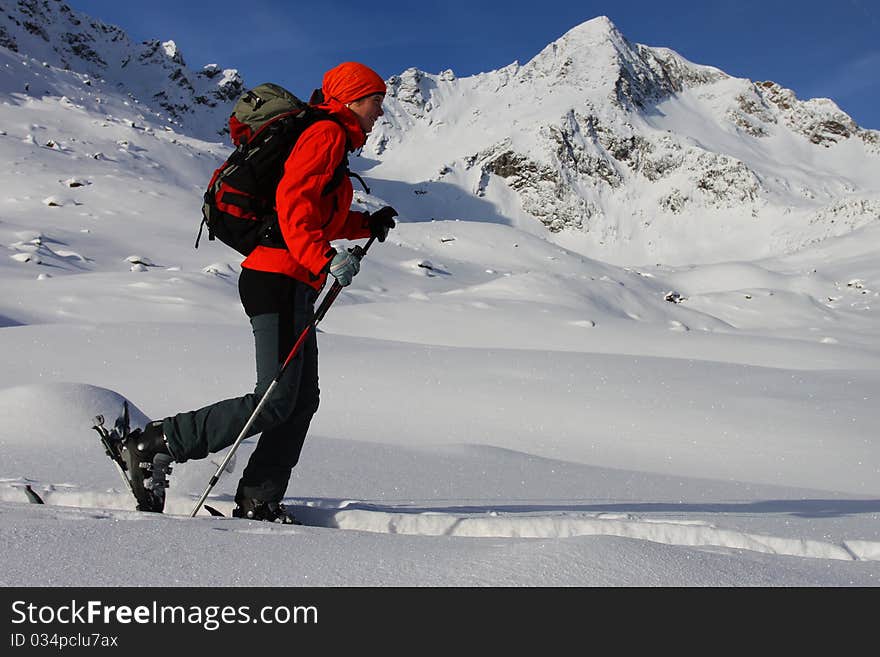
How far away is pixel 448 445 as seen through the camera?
4039mm

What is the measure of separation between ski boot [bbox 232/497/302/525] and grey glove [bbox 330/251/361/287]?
89 cm

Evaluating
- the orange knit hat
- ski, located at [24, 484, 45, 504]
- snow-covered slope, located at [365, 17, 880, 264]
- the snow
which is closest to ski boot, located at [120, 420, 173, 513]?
the snow

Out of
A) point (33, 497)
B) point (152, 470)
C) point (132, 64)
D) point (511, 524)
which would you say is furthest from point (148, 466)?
point (132, 64)

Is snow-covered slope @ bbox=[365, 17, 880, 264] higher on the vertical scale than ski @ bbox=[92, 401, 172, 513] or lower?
higher

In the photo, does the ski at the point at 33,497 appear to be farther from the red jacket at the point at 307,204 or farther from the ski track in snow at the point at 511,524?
the red jacket at the point at 307,204

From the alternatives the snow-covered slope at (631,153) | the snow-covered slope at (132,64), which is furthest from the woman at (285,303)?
the snow-covered slope at (132,64)

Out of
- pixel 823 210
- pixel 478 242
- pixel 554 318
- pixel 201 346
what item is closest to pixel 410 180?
pixel 823 210

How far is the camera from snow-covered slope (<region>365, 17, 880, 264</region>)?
68.1 meters

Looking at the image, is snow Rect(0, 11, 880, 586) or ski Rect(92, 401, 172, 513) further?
ski Rect(92, 401, 172, 513)

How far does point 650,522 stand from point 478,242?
23.2 metres

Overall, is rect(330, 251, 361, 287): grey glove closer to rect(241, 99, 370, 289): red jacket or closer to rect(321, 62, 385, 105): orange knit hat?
rect(241, 99, 370, 289): red jacket

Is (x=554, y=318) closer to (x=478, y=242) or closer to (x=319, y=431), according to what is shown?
(x=319, y=431)

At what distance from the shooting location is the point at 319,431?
14.7 feet

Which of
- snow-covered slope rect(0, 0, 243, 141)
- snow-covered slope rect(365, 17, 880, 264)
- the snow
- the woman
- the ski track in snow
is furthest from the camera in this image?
snow-covered slope rect(0, 0, 243, 141)
